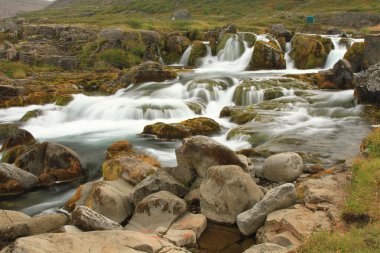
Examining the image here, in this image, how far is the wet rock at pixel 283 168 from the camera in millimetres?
13148

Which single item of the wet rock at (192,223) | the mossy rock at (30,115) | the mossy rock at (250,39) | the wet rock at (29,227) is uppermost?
the mossy rock at (250,39)

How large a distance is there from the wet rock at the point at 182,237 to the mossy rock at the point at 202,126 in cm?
1122

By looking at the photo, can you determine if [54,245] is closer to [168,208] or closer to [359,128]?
[168,208]

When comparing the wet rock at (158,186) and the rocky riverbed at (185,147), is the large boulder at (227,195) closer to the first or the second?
the rocky riverbed at (185,147)

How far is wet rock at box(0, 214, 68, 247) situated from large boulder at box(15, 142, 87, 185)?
5.51 meters

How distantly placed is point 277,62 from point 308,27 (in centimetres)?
3975

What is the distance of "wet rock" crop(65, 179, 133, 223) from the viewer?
11422 millimetres

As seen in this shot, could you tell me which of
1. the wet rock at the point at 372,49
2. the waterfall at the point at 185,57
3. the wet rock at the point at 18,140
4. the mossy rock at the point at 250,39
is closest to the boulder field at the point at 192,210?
the wet rock at the point at 18,140

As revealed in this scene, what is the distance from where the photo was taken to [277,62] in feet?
127

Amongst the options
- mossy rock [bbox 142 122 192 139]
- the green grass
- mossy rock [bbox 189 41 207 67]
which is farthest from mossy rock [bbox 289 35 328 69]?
the green grass

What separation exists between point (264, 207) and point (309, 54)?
32.4m

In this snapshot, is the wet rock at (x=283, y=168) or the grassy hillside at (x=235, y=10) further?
the grassy hillside at (x=235, y=10)

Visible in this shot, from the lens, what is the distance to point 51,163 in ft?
51.7

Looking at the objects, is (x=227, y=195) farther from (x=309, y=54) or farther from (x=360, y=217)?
(x=309, y=54)
